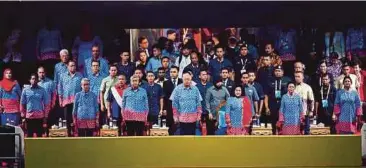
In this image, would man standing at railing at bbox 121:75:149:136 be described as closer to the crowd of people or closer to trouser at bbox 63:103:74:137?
the crowd of people

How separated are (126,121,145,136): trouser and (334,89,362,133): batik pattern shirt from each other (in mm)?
2328

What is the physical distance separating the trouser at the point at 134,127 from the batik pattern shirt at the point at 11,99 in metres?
1.34

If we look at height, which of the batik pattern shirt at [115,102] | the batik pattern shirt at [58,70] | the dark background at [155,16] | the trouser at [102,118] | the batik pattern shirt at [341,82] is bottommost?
the trouser at [102,118]

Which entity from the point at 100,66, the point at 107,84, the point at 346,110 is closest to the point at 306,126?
the point at 346,110

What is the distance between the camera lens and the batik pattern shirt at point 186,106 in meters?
5.93

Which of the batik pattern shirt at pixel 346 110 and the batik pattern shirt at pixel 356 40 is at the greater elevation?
the batik pattern shirt at pixel 356 40

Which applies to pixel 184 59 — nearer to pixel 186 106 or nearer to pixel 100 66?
pixel 186 106

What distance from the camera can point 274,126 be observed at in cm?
594

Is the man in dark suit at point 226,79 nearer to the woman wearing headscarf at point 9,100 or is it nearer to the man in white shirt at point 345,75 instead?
the man in white shirt at point 345,75

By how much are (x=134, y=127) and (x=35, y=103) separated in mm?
1208

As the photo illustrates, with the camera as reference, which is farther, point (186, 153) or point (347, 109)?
point (347, 109)

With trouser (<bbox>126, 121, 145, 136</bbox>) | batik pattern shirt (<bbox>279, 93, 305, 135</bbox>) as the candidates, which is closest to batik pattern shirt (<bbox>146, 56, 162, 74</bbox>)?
trouser (<bbox>126, 121, 145, 136</bbox>)

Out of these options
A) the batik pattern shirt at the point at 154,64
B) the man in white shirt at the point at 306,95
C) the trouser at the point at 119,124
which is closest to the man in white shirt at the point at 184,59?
the batik pattern shirt at the point at 154,64

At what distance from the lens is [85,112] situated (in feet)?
19.4
